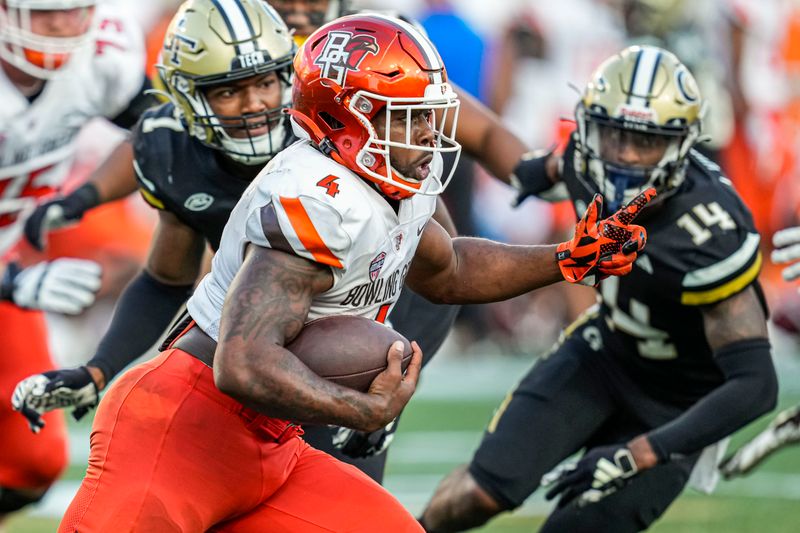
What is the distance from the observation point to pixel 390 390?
317cm

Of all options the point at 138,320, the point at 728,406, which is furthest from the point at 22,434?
the point at 728,406

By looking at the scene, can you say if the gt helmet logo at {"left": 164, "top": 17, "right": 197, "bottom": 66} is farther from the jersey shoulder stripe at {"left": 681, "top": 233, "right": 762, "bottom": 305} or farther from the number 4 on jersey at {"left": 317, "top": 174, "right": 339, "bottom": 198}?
the jersey shoulder stripe at {"left": 681, "top": 233, "right": 762, "bottom": 305}

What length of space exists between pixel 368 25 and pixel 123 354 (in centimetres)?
141

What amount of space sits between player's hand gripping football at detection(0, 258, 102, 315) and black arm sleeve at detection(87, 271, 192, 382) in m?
0.53

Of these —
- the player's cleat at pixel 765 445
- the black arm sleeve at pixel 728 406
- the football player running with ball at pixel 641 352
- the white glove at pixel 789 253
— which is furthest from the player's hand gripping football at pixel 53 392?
the white glove at pixel 789 253

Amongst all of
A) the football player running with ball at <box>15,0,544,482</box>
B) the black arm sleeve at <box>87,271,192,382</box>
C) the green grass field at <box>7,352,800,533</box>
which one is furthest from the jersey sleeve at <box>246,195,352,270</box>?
the green grass field at <box>7,352,800,533</box>

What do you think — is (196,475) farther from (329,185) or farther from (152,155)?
(152,155)

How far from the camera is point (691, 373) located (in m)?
4.62

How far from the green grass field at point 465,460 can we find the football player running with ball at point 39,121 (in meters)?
0.65

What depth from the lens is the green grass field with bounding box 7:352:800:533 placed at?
554 centimetres

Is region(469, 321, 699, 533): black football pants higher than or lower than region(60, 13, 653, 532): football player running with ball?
lower

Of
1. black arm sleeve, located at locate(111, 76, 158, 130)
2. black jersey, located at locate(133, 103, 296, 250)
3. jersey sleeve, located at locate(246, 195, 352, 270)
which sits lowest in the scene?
black arm sleeve, located at locate(111, 76, 158, 130)

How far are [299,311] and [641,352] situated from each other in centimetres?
183

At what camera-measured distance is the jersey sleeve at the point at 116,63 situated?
17.7 feet
